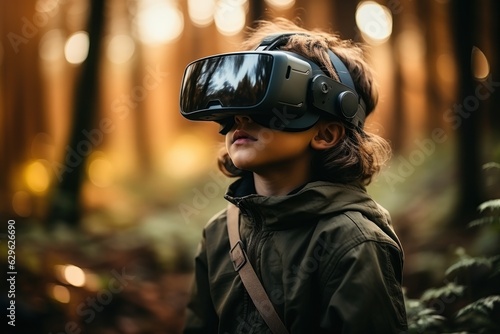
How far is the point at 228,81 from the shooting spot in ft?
6.97

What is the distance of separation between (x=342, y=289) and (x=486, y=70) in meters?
3.08

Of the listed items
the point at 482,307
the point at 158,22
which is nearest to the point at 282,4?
the point at 158,22

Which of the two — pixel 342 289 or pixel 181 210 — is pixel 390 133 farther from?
pixel 342 289

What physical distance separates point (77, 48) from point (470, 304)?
484cm

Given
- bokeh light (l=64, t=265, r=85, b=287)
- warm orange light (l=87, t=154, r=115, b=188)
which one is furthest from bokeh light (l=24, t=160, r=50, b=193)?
bokeh light (l=64, t=265, r=85, b=287)

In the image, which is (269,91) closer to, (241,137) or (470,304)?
(241,137)

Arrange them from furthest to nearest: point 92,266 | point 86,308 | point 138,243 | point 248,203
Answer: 1. point 138,243
2. point 92,266
3. point 86,308
4. point 248,203

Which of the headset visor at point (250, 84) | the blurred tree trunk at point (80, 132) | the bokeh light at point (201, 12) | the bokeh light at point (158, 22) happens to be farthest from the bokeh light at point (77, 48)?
the headset visor at point (250, 84)

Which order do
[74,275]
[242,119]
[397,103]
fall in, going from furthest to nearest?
[397,103] → [74,275] → [242,119]

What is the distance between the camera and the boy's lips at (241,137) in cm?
216

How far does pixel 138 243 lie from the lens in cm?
534

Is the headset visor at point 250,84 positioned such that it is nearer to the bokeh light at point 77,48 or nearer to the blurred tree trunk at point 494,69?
the blurred tree trunk at point 494,69

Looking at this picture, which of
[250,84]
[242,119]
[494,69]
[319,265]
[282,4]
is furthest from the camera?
[282,4]

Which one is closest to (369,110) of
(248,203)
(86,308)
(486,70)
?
(248,203)
